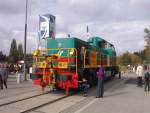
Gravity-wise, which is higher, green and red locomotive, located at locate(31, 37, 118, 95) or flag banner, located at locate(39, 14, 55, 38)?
flag banner, located at locate(39, 14, 55, 38)

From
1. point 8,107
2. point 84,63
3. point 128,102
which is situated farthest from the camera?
point 84,63

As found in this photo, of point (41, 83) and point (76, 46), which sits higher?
point (76, 46)

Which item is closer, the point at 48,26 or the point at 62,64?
the point at 62,64

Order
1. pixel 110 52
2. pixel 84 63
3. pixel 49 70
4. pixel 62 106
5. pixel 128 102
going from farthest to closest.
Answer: pixel 110 52, pixel 84 63, pixel 49 70, pixel 128 102, pixel 62 106

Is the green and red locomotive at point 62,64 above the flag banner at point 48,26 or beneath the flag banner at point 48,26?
beneath

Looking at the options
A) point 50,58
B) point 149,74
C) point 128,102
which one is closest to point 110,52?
point 149,74

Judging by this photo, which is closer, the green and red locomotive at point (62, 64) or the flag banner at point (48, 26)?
the green and red locomotive at point (62, 64)

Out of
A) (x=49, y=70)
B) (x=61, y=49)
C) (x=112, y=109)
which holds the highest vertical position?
(x=61, y=49)

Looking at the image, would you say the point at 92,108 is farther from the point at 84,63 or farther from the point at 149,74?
the point at 149,74

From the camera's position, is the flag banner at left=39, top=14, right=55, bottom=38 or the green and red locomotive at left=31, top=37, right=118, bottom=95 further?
the flag banner at left=39, top=14, right=55, bottom=38

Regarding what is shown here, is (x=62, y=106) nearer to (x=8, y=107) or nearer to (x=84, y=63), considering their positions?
(x=8, y=107)

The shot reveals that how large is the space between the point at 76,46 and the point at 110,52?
1217 centimetres

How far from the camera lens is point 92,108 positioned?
44.5 feet

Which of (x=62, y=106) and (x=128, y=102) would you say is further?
(x=128, y=102)
